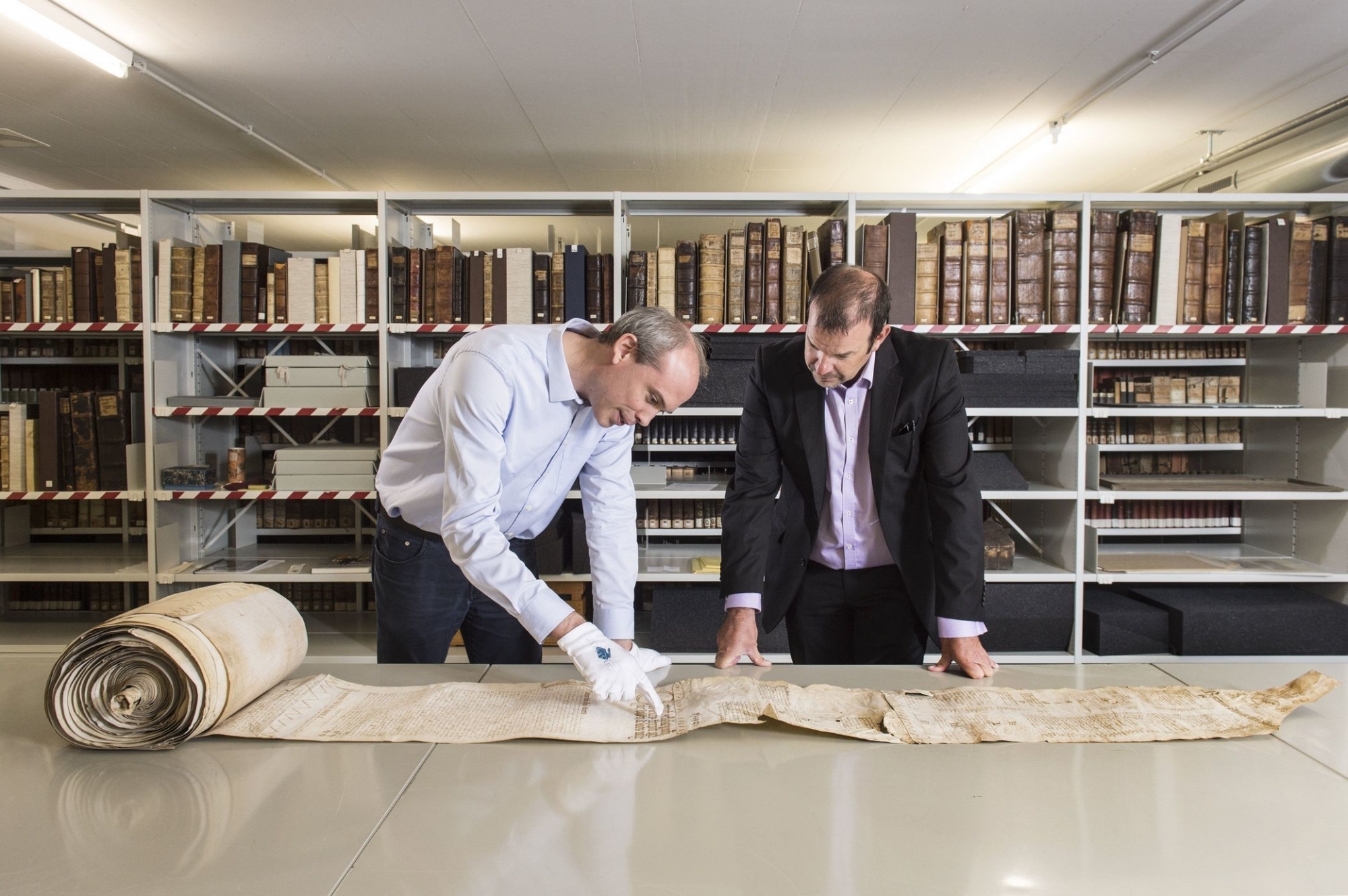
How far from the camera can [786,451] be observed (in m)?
1.98

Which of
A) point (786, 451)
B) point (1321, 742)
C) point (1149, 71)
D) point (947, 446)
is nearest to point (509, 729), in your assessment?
point (786, 451)

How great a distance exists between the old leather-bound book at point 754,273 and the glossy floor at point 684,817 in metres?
2.59

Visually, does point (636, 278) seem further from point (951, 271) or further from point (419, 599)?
point (419, 599)

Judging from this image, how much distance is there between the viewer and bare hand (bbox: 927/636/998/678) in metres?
1.58

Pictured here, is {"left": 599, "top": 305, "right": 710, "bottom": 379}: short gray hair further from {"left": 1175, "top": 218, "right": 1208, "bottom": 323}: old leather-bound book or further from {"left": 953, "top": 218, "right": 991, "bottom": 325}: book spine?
{"left": 1175, "top": 218, "right": 1208, "bottom": 323}: old leather-bound book

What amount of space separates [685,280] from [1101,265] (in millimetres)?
1838

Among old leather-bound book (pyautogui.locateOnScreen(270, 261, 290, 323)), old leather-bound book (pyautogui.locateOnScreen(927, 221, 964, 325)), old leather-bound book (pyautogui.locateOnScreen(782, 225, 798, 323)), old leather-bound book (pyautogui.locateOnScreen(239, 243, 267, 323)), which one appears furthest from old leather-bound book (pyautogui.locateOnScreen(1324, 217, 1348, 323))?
old leather-bound book (pyautogui.locateOnScreen(239, 243, 267, 323))

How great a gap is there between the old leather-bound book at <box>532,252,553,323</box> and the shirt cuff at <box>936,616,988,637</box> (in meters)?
2.47

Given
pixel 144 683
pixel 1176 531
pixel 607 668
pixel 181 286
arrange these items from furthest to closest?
1. pixel 1176 531
2. pixel 181 286
3. pixel 607 668
4. pixel 144 683

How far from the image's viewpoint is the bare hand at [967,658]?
158 cm

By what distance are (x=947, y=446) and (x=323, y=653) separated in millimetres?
2966

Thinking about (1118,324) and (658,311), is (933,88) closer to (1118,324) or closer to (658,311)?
(1118,324)

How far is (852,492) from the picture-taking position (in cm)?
196

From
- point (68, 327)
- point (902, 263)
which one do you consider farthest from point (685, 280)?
point (68, 327)
